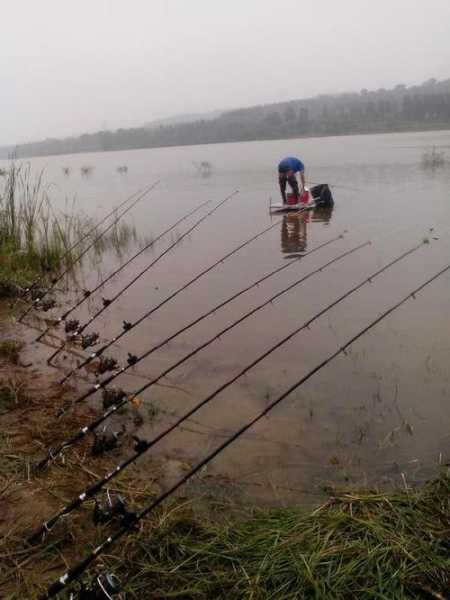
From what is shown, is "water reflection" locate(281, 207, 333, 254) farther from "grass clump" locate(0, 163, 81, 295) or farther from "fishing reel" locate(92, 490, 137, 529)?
"fishing reel" locate(92, 490, 137, 529)

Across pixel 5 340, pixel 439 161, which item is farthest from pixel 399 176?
pixel 5 340

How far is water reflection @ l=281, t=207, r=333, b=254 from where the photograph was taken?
1280 cm

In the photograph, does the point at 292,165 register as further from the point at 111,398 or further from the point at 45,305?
the point at 111,398

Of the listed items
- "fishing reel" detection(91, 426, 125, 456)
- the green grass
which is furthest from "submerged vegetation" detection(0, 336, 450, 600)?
"fishing reel" detection(91, 426, 125, 456)

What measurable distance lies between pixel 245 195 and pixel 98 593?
22.8m

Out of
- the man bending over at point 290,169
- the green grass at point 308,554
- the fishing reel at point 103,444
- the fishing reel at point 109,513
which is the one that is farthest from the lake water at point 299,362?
the man bending over at point 290,169

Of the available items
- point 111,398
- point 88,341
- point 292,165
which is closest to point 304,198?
point 292,165

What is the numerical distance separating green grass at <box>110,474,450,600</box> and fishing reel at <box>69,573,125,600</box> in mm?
149

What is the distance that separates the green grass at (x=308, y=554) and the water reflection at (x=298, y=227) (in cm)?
956

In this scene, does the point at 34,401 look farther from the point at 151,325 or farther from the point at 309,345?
the point at 309,345

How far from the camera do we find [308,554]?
269 centimetres

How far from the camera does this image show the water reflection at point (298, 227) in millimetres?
12795

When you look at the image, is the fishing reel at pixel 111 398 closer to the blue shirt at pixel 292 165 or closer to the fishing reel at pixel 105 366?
the fishing reel at pixel 105 366

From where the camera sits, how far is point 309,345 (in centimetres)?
638
